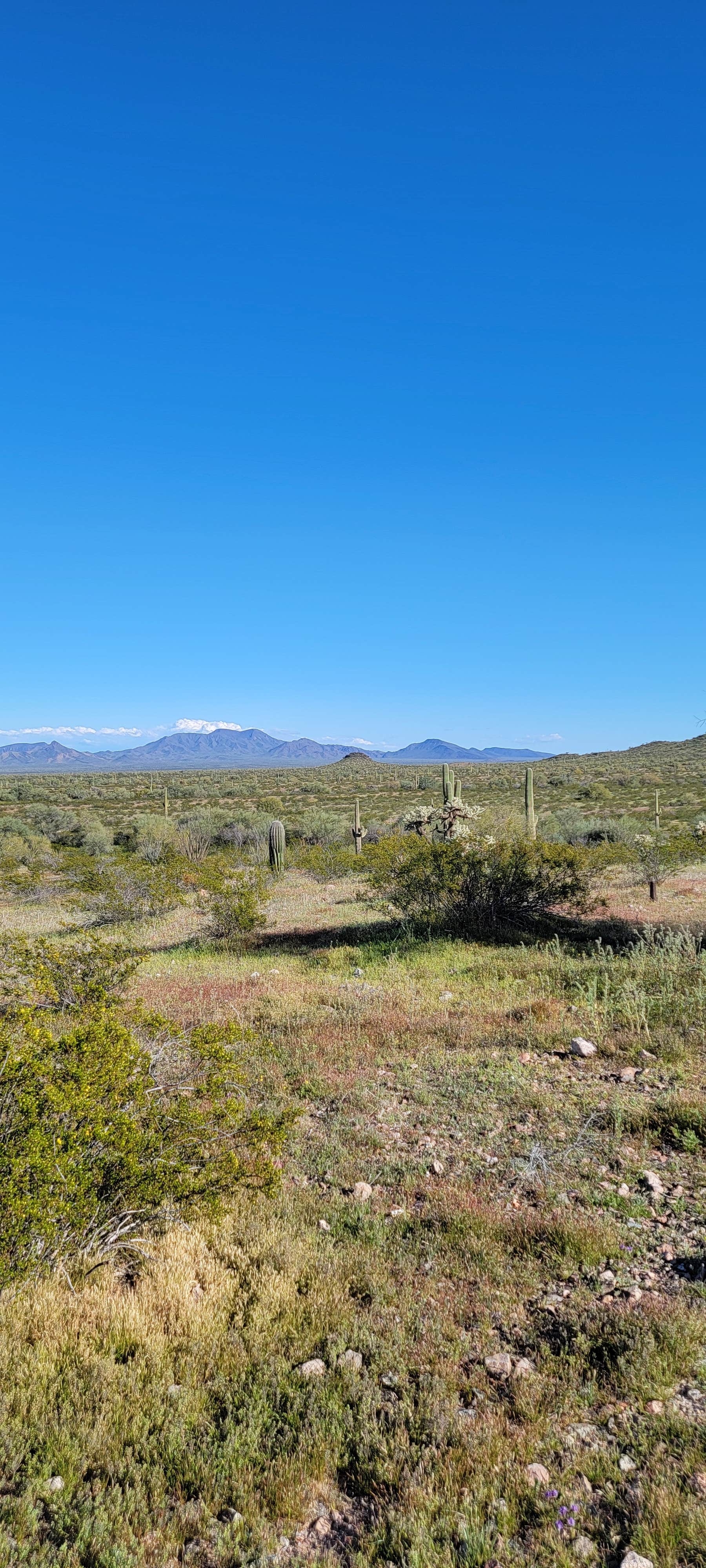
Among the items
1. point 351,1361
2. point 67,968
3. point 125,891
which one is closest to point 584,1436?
point 351,1361

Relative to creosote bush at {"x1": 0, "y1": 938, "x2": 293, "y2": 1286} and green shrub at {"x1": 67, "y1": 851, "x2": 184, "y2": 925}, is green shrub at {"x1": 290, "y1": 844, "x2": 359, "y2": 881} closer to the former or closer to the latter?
green shrub at {"x1": 67, "y1": 851, "x2": 184, "y2": 925}

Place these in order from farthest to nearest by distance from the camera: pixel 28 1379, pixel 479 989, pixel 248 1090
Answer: pixel 479 989 → pixel 248 1090 → pixel 28 1379

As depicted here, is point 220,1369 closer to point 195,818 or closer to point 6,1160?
point 6,1160

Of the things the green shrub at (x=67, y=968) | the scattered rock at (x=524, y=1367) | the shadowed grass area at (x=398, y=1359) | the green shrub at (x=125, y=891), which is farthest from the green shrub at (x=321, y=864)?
the scattered rock at (x=524, y=1367)

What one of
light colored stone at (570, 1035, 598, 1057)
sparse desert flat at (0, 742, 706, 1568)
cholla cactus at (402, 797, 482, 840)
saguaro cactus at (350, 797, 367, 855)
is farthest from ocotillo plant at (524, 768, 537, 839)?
light colored stone at (570, 1035, 598, 1057)

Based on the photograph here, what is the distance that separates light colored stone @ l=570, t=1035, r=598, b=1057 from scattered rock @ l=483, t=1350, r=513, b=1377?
4.15 m

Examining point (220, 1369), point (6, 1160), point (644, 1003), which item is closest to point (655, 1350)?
point (220, 1369)

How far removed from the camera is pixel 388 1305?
3.62 meters

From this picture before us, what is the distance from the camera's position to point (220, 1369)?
3.23 m

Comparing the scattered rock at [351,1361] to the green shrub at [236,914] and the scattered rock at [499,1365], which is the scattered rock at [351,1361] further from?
the green shrub at [236,914]

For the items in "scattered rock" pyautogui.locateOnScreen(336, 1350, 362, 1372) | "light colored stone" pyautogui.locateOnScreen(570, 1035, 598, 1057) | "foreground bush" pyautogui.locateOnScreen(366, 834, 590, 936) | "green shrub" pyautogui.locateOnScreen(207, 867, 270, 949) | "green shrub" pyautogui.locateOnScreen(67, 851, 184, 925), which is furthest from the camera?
"green shrub" pyautogui.locateOnScreen(67, 851, 184, 925)

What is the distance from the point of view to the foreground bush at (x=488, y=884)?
42.9ft

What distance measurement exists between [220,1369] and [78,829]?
35.3m

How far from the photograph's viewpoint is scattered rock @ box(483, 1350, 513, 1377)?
316 centimetres
